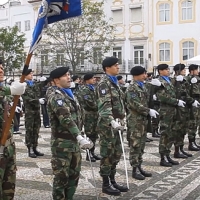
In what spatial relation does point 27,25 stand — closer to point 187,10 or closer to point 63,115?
point 187,10

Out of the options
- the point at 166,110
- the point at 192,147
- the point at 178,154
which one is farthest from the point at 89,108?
the point at 192,147

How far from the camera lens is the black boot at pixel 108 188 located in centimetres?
573

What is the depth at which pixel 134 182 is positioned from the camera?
6.35 metres

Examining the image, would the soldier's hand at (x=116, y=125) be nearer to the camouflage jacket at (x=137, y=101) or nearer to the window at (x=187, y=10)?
the camouflage jacket at (x=137, y=101)

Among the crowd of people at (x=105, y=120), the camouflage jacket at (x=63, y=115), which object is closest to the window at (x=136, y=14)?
the crowd of people at (x=105, y=120)

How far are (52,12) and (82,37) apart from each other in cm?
2601

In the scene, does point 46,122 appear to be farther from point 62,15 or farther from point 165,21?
point 165,21

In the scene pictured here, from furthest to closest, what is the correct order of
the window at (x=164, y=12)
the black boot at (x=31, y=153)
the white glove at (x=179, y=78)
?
the window at (x=164, y=12), the black boot at (x=31, y=153), the white glove at (x=179, y=78)

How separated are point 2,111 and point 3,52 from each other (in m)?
27.7

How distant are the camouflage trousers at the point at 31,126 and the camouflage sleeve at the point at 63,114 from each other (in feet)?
13.0

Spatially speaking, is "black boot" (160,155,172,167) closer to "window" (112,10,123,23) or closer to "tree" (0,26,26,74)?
"tree" (0,26,26,74)

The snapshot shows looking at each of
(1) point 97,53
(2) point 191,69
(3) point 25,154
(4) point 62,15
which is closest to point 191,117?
(2) point 191,69

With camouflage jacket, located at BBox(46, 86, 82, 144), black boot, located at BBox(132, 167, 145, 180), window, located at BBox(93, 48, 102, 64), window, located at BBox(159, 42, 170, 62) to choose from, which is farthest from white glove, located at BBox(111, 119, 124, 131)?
window, located at BBox(159, 42, 170, 62)

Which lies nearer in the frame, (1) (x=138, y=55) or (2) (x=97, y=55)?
(2) (x=97, y=55)
